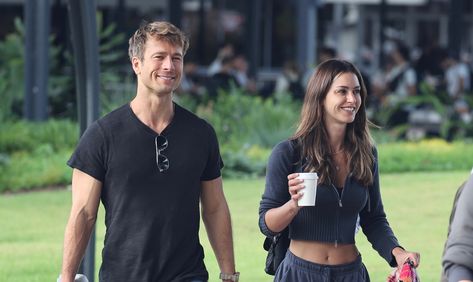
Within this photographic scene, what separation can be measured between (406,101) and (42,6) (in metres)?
5.59

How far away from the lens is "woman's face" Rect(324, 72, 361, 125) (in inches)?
232

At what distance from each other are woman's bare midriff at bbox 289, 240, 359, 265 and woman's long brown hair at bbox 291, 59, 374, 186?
28cm

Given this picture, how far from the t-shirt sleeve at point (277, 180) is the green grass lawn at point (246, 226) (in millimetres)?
4288

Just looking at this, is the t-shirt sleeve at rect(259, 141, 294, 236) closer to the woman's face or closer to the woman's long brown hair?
the woman's long brown hair

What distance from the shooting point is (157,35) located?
5.69 meters

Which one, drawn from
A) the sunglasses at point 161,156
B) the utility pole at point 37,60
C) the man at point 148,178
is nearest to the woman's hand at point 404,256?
the man at point 148,178

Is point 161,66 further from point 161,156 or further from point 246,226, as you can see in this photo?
point 246,226

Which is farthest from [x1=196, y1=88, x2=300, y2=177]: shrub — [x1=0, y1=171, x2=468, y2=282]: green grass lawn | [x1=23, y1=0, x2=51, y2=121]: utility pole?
[x1=23, y1=0, x2=51, y2=121]: utility pole

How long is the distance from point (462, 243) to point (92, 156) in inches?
74.1

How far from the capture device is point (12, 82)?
20.5 metres

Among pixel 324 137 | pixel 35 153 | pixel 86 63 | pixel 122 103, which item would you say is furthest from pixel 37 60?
pixel 324 137

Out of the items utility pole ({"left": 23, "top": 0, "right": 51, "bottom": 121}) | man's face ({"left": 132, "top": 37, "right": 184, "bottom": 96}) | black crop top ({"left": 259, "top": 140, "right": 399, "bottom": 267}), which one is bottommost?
utility pole ({"left": 23, "top": 0, "right": 51, "bottom": 121})

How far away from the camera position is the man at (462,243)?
4.30 m

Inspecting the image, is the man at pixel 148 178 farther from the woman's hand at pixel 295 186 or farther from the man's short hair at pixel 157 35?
the woman's hand at pixel 295 186
